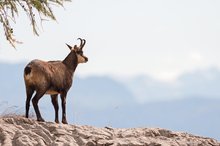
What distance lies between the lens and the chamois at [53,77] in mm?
13867

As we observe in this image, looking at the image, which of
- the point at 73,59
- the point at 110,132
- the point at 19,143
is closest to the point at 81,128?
the point at 110,132

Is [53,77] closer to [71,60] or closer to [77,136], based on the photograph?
[71,60]

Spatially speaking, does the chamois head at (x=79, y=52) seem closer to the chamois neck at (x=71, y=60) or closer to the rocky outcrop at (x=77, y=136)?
the chamois neck at (x=71, y=60)

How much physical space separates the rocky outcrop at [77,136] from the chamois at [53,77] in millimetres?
922

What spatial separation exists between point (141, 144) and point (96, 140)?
A: 3.06 feet

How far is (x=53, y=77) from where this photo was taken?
14336 millimetres

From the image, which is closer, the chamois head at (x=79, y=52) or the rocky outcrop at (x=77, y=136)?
the rocky outcrop at (x=77, y=136)

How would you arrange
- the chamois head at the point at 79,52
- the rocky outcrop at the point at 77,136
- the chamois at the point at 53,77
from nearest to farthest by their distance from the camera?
the rocky outcrop at the point at 77,136 < the chamois at the point at 53,77 < the chamois head at the point at 79,52

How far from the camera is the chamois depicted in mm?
13867

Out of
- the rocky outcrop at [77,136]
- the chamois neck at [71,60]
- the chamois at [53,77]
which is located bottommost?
the rocky outcrop at [77,136]

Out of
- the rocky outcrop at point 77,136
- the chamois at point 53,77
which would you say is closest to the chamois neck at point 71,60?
the chamois at point 53,77

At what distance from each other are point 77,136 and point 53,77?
2.03 m

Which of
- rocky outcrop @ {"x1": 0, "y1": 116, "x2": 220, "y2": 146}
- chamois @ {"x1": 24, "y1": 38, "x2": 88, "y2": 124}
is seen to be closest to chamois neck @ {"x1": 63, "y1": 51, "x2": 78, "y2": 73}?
chamois @ {"x1": 24, "y1": 38, "x2": 88, "y2": 124}

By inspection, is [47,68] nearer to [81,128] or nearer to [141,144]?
[81,128]
